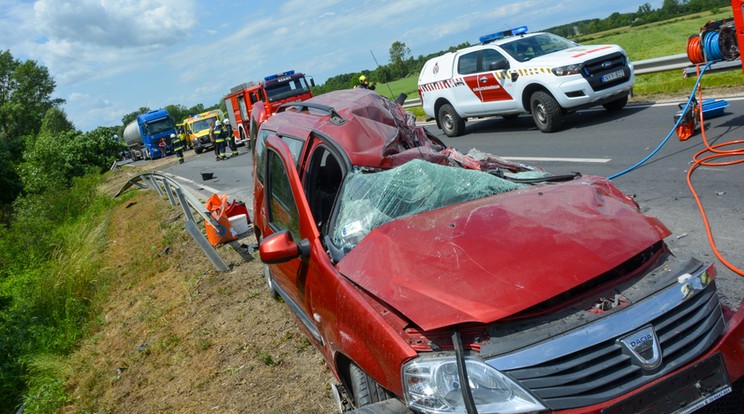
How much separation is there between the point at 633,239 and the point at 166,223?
38.5 feet

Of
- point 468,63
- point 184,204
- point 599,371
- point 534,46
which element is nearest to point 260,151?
point 599,371

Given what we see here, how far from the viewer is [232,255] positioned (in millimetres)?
9000

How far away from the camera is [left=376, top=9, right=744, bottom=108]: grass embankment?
44.3 ft

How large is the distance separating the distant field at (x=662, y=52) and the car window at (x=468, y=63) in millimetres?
1336

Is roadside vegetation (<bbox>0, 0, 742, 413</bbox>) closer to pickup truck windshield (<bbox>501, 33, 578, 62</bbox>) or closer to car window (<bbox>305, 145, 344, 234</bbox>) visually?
car window (<bbox>305, 145, 344, 234</bbox>)

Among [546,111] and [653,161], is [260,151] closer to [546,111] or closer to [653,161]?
[653,161]

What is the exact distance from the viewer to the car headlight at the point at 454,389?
2400 millimetres

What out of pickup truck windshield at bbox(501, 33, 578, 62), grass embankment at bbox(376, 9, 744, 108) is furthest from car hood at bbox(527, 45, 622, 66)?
grass embankment at bbox(376, 9, 744, 108)

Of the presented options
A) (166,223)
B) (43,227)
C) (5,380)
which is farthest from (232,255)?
(43,227)

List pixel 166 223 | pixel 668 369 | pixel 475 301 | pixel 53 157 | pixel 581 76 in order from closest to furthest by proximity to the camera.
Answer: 1. pixel 668 369
2. pixel 475 301
3. pixel 581 76
4. pixel 166 223
5. pixel 53 157

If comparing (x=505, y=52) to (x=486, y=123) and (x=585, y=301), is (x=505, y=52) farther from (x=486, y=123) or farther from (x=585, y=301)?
(x=585, y=301)

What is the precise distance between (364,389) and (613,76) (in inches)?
427

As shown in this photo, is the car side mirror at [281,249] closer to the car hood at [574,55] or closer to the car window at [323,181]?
the car window at [323,181]

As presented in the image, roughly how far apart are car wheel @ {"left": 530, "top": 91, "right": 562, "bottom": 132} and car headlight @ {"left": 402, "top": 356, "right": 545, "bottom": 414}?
1090 centimetres
